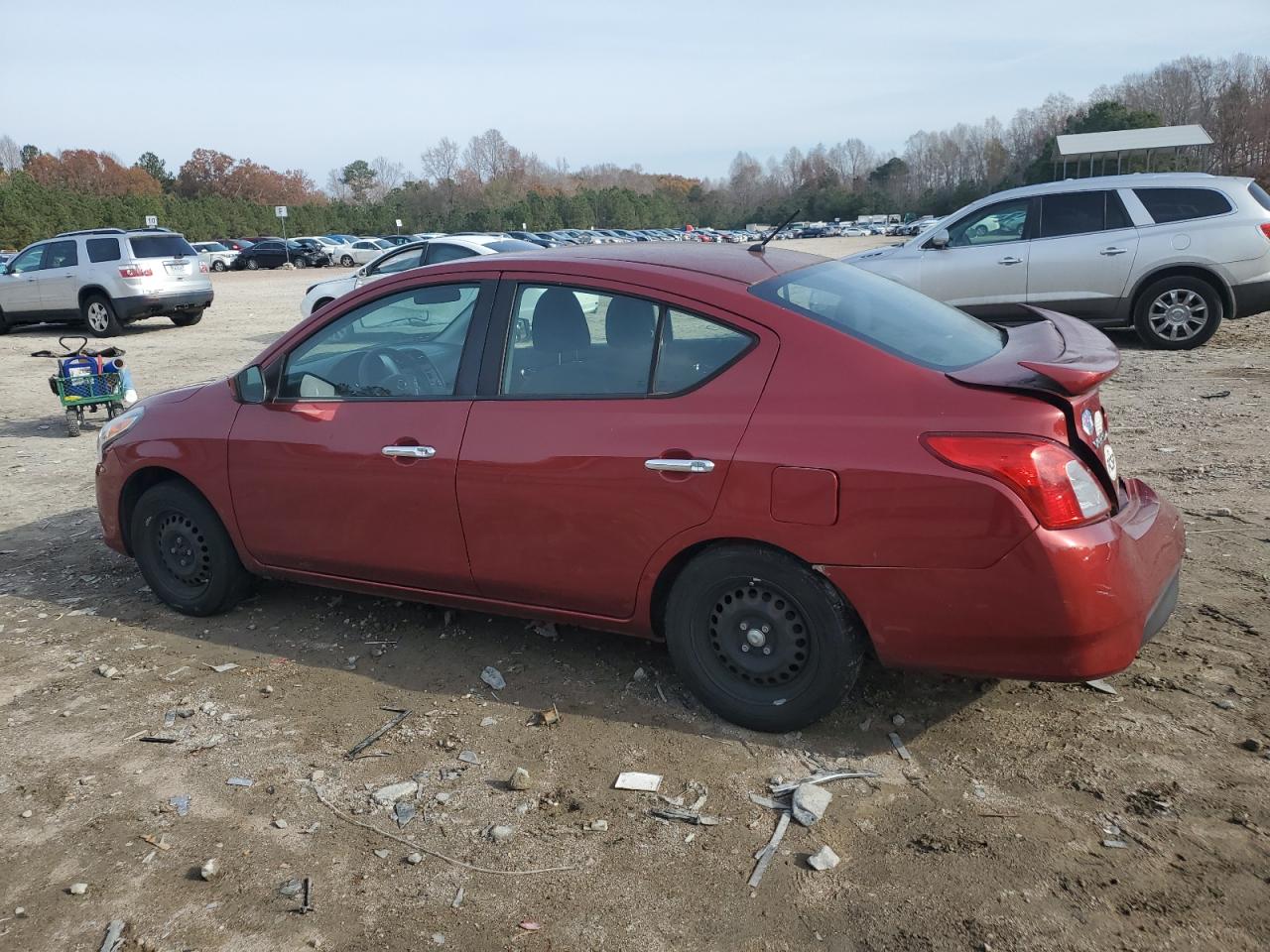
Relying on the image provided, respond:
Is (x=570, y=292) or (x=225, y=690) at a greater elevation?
(x=570, y=292)

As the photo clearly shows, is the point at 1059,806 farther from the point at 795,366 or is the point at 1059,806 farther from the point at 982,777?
the point at 795,366

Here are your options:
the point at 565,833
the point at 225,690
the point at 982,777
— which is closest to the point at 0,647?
the point at 225,690

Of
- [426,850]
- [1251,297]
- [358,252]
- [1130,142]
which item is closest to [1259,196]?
[1251,297]

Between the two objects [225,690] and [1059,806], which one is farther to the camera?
[225,690]

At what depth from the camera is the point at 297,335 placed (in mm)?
4469

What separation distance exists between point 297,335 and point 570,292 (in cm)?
138

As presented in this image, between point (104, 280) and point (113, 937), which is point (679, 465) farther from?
point (104, 280)

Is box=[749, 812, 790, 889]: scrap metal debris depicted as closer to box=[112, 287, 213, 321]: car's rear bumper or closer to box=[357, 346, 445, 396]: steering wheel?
box=[357, 346, 445, 396]: steering wheel

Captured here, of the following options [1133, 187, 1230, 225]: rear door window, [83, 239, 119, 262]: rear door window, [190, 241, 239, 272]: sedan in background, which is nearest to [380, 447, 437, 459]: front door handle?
[1133, 187, 1230, 225]: rear door window

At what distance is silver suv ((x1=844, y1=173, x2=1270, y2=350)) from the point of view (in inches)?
413

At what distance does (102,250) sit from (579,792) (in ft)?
58.2

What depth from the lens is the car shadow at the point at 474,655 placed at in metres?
3.69

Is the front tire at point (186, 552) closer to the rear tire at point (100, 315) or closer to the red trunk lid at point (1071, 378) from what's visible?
the red trunk lid at point (1071, 378)

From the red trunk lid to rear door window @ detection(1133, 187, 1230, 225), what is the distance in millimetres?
8353
